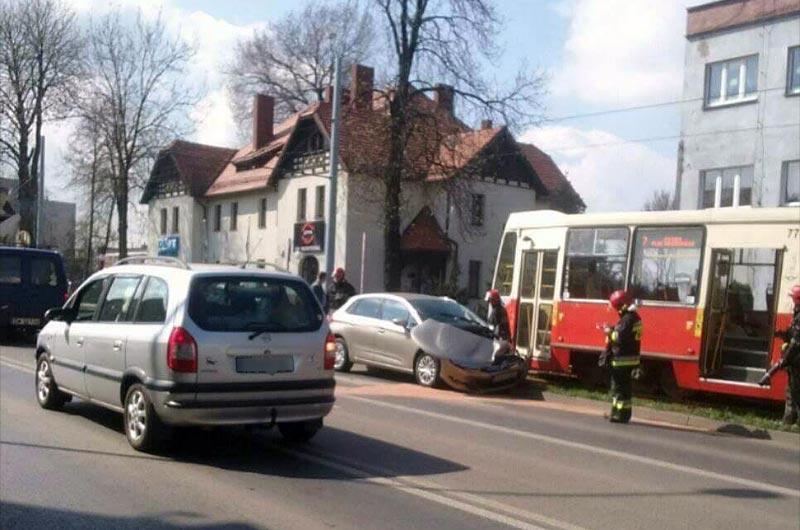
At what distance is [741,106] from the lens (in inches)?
1043

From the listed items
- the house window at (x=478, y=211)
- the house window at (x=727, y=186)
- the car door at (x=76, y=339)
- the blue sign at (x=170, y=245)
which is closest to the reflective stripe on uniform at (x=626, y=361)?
the car door at (x=76, y=339)

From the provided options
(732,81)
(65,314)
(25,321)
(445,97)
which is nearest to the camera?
(65,314)

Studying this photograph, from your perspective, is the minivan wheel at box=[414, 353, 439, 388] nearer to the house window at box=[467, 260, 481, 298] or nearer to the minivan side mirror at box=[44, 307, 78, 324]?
the minivan side mirror at box=[44, 307, 78, 324]

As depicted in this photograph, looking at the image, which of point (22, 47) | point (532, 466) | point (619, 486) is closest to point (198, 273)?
point (532, 466)

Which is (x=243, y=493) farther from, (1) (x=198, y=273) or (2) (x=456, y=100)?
(2) (x=456, y=100)

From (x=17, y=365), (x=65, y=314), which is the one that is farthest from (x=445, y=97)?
(x=65, y=314)

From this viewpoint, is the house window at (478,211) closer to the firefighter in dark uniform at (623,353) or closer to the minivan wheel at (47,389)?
the firefighter in dark uniform at (623,353)

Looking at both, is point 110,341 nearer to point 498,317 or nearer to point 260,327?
point 260,327

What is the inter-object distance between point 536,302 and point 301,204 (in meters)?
26.6

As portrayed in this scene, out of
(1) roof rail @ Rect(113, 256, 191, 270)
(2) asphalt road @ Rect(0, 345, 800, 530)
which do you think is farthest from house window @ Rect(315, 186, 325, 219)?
(1) roof rail @ Rect(113, 256, 191, 270)

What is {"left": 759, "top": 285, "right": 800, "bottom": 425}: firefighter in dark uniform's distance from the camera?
12.1m

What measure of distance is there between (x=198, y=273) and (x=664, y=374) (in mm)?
8862

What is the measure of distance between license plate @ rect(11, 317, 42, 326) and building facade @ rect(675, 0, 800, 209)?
60.0 feet

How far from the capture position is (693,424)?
12648 mm
